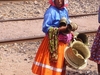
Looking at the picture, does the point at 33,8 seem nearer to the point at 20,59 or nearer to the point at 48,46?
the point at 20,59

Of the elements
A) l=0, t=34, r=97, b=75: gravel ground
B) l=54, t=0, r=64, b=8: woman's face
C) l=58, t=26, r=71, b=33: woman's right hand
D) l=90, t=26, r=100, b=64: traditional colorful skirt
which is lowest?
l=0, t=34, r=97, b=75: gravel ground

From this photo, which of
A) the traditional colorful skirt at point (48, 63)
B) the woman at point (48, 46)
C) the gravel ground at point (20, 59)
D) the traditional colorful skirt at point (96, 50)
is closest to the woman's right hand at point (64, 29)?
the woman at point (48, 46)

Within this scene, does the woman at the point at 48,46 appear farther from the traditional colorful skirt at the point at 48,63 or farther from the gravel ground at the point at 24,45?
the gravel ground at the point at 24,45

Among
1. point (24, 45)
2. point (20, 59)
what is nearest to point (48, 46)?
point (20, 59)

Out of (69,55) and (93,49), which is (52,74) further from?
(93,49)

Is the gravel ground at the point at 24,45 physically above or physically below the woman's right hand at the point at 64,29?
below

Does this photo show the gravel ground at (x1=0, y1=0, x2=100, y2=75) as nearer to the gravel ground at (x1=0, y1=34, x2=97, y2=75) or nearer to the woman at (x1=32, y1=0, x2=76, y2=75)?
the gravel ground at (x1=0, y1=34, x2=97, y2=75)

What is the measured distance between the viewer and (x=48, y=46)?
14.9ft

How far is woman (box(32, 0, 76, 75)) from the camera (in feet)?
14.5

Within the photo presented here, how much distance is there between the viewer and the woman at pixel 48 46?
174 inches

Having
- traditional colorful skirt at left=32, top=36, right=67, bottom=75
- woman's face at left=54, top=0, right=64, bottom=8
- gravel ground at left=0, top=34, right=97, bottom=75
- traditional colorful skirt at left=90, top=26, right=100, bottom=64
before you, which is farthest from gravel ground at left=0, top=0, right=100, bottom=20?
woman's face at left=54, top=0, right=64, bottom=8

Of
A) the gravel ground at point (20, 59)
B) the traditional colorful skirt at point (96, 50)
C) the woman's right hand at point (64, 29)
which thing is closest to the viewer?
the woman's right hand at point (64, 29)

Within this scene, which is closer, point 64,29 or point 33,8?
point 64,29

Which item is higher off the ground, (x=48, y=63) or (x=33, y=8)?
(x=48, y=63)
